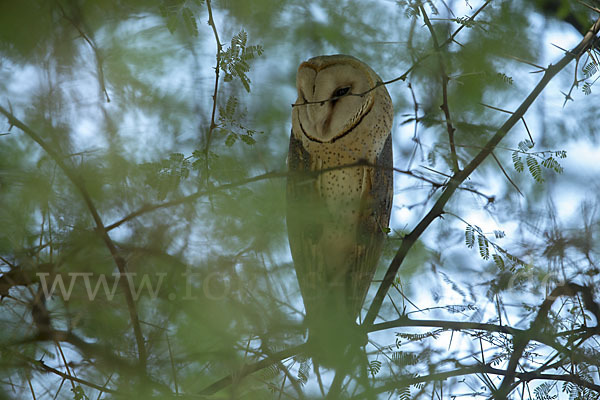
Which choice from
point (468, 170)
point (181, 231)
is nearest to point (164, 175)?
point (181, 231)

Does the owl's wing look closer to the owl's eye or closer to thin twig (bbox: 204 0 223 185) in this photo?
the owl's eye

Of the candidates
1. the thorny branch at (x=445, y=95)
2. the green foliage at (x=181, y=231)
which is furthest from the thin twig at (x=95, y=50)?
the thorny branch at (x=445, y=95)

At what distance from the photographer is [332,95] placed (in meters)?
1.76

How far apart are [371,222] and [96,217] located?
1090mm

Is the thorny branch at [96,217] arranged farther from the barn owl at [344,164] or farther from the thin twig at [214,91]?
the barn owl at [344,164]

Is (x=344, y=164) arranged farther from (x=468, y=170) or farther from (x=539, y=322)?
(x=539, y=322)

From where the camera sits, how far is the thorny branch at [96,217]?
89 centimetres

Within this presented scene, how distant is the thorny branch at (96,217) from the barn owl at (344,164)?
2.65ft

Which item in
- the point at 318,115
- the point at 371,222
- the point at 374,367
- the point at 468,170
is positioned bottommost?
the point at 374,367

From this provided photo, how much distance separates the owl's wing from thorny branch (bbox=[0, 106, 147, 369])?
96 centimetres

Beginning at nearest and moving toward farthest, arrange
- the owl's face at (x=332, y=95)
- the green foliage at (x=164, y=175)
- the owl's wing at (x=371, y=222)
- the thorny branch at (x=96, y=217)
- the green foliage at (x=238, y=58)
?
the thorny branch at (x=96, y=217) < the green foliage at (x=164, y=175) < the green foliage at (x=238, y=58) < the owl's face at (x=332, y=95) < the owl's wing at (x=371, y=222)

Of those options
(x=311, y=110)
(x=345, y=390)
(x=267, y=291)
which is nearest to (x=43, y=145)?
(x=267, y=291)

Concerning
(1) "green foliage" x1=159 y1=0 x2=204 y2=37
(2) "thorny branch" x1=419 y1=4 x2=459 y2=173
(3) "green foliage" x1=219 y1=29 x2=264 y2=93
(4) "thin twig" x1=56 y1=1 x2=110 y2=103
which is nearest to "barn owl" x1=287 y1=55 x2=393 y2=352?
(2) "thorny branch" x1=419 y1=4 x2=459 y2=173

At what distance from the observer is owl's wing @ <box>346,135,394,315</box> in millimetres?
1798
